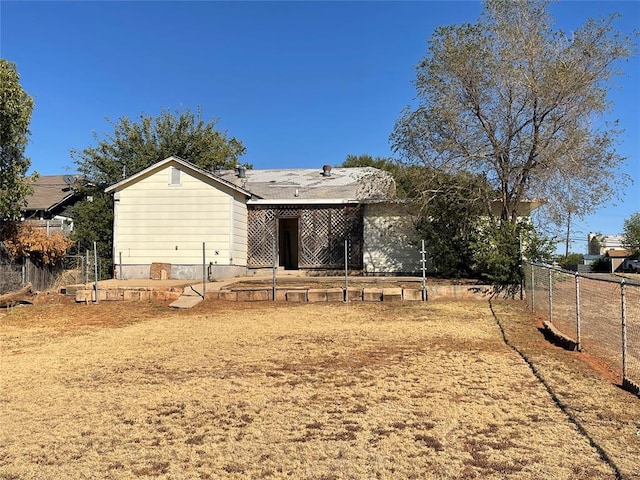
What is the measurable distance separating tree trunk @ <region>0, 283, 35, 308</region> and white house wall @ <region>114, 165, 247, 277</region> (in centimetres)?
405

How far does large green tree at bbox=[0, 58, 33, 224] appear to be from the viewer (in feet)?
45.5

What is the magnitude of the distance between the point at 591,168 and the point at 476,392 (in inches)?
440

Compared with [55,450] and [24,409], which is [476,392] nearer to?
[55,450]

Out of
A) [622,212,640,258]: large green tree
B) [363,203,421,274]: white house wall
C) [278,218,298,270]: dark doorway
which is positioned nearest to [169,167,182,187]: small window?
[278,218,298,270]: dark doorway

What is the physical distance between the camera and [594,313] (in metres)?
8.43

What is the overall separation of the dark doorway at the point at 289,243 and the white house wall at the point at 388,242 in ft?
15.0

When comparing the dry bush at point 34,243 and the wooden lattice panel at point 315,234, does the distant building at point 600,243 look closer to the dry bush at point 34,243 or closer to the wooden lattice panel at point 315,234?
the wooden lattice panel at point 315,234

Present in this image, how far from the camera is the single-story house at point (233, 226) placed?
17.2 meters

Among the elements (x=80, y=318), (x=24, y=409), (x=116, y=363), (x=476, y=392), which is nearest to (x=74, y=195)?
(x=80, y=318)

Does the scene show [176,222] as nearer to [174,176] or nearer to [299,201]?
[174,176]

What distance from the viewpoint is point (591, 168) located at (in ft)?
45.5

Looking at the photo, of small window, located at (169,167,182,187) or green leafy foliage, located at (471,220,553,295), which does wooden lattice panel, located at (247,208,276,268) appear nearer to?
small window, located at (169,167,182,187)

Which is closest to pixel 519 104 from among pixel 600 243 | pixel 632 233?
pixel 632 233

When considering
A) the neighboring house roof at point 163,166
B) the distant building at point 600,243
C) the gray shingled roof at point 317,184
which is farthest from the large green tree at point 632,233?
the neighboring house roof at point 163,166
